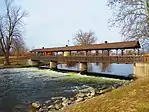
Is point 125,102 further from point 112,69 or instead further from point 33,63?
point 33,63

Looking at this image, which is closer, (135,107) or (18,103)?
(135,107)

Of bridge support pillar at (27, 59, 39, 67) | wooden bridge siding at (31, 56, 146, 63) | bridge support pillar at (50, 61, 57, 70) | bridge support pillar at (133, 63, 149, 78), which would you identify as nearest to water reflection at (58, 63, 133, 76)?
wooden bridge siding at (31, 56, 146, 63)

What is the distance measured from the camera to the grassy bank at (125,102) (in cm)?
760

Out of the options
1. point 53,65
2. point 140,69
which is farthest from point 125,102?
point 53,65

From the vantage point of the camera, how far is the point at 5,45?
55.4 metres

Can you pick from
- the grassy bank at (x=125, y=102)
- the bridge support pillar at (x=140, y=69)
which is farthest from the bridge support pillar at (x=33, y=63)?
the grassy bank at (x=125, y=102)

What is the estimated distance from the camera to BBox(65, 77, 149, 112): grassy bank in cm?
760

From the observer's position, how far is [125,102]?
26.6ft

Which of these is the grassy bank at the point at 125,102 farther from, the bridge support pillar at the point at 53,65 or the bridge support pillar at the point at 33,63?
the bridge support pillar at the point at 33,63

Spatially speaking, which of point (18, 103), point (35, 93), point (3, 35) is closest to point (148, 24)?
point (35, 93)

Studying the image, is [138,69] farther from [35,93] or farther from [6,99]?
[6,99]

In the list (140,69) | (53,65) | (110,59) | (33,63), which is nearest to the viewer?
(140,69)

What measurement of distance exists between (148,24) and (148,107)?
16.9 m

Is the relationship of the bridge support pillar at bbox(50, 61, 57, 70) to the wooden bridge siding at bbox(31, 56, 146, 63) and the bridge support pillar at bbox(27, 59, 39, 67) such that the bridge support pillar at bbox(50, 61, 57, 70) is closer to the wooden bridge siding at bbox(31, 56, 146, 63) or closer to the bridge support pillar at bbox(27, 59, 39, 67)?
the wooden bridge siding at bbox(31, 56, 146, 63)
